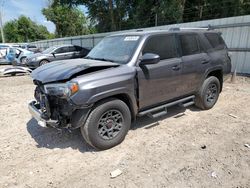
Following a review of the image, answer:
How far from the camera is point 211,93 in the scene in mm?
5168

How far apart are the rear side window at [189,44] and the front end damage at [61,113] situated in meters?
2.54

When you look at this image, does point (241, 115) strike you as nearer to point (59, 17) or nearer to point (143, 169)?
point (143, 169)

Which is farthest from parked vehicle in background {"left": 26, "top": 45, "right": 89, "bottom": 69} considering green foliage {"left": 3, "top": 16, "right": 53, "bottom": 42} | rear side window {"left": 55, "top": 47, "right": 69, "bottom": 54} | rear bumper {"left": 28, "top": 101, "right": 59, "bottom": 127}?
green foliage {"left": 3, "top": 16, "right": 53, "bottom": 42}

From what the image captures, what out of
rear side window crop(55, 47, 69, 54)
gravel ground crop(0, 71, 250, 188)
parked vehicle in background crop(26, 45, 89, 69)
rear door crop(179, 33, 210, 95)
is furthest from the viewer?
rear side window crop(55, 47, 69, 54)

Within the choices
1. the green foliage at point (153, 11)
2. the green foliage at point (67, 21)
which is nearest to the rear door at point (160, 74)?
the green foliage at point (153, 11)

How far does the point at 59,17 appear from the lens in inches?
1885

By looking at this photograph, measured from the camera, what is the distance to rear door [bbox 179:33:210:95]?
4.38 m

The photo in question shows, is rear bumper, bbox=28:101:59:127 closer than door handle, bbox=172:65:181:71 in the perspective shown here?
Yes

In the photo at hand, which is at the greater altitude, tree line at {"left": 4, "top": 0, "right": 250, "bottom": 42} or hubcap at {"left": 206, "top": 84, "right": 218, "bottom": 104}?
tree line at {"left": 4, "top": 0, "right": 250, "bottom": 42}

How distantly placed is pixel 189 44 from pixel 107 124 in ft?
8.60

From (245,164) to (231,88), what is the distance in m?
4.71

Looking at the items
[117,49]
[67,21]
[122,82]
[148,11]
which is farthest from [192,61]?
[67,21]

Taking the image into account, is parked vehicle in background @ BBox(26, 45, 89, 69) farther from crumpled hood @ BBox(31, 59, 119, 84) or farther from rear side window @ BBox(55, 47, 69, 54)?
crumpled hood @ BBox(31, 59, 119, 84)

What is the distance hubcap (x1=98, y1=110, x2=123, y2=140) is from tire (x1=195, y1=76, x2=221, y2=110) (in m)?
2.35
